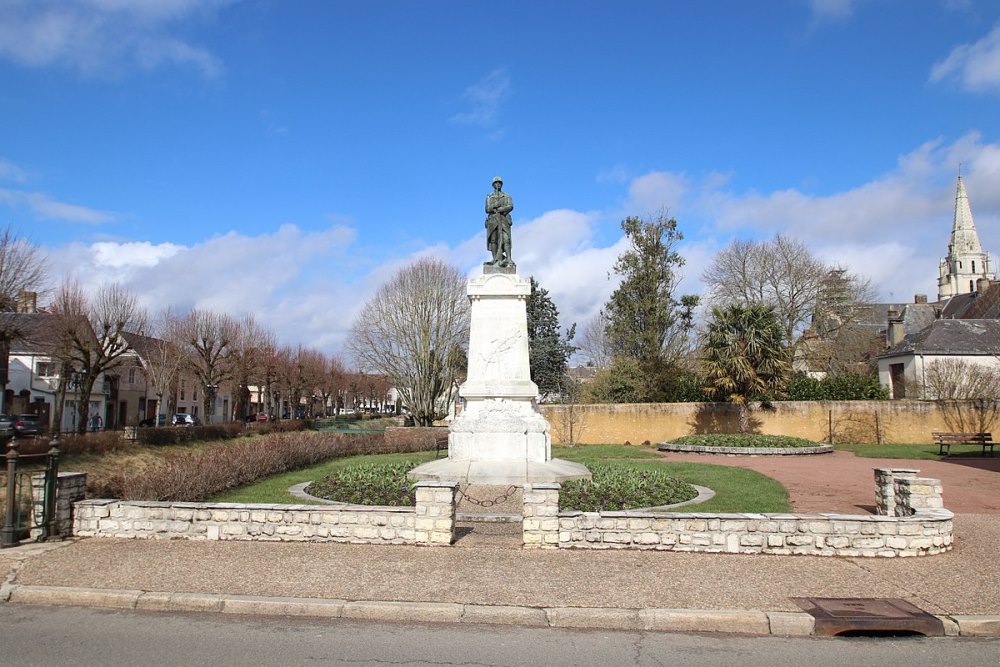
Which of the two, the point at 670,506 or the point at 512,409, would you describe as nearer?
the point at 670,506

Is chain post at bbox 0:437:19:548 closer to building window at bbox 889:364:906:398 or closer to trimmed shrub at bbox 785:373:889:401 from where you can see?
trimmed shrub at bbox 785:373:889:401

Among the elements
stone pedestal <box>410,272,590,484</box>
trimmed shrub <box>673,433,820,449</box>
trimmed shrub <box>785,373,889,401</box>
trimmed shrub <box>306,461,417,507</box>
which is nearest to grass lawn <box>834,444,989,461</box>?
trimmed shrub <box>673,433,820,449</box>

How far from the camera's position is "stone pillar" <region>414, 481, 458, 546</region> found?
8695 millimetres

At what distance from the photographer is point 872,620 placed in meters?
6.05

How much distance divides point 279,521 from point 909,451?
79.2ft

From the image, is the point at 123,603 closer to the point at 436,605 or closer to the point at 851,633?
the point at 436,605

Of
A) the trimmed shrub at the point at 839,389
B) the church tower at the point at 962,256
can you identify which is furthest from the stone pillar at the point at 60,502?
the church tower at the point at 962,256

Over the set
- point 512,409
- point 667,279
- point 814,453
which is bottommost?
point 814,453

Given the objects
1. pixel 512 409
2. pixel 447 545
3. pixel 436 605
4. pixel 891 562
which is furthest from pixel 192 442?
pixel 891 562

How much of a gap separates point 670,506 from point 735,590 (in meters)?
4.43

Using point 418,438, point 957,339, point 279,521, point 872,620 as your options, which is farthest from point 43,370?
point 957,339

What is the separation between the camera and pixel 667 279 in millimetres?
37594

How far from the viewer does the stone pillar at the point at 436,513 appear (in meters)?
8.70

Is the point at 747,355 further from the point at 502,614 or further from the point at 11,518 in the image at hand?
the point at 11,518
